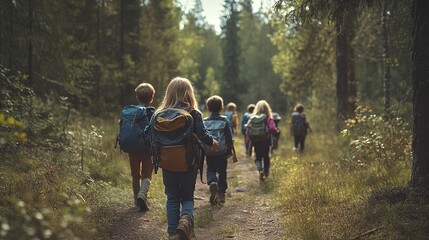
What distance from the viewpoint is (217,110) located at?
8.42 m

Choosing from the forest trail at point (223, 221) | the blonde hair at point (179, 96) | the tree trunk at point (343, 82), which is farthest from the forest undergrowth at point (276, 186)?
the tree trunk at point (343, 82)

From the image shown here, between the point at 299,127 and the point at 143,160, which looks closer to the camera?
the point at 143,160

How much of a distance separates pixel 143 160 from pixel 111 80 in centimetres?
1312

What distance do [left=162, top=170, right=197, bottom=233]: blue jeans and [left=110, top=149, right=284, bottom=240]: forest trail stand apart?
66cm

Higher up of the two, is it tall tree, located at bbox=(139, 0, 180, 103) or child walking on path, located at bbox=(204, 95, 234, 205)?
tall tree, located at bbox=(139, 0, 180, 103)

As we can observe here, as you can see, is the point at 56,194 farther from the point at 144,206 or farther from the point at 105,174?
the point at 105,174

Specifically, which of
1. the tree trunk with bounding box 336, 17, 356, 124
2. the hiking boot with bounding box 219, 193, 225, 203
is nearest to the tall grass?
the hiking boot with bounding box 219, 193, 225, 203

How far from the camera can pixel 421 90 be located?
576 cm

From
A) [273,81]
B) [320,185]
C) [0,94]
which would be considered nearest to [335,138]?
[320,185]

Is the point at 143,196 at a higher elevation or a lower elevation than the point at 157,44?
lower

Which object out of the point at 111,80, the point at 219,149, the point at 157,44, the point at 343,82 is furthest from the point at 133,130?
the point at 157,44

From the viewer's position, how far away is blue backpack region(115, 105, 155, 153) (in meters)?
7.14

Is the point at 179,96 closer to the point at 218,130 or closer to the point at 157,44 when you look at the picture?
the point at 218,130

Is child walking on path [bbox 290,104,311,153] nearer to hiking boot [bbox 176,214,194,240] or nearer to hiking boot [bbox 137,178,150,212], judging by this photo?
hiking boot [bbox 137,178,150,212]
